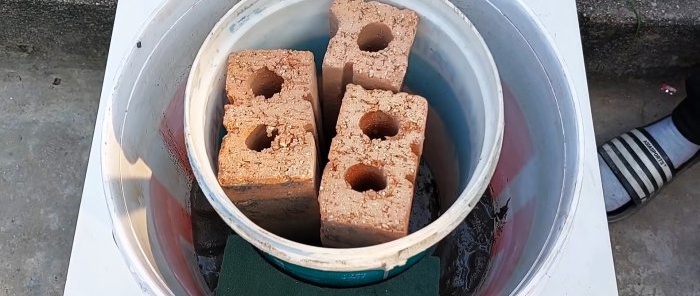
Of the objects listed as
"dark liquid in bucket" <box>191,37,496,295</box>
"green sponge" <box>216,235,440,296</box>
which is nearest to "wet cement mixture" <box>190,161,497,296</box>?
"dark liquid in bucket" <box>191,37,496,295</box>

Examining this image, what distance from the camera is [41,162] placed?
1.48 metres

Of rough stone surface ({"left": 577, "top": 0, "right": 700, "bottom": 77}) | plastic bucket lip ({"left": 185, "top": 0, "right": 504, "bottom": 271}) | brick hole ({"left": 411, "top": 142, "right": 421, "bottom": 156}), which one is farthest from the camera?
rough stone surface ({"left": 577, "top": 0, "right": 700, "bottom": 77})

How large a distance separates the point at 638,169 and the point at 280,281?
2.76ft

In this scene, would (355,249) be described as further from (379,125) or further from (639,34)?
(639,34)

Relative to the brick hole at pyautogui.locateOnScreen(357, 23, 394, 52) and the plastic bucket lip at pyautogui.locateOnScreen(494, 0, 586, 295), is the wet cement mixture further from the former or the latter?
the brick hole at pyautogui.locateOnScreen(357, 23, 394, 52)

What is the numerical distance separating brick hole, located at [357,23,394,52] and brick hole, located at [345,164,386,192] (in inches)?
7.9

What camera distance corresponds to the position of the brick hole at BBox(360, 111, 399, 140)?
899mm

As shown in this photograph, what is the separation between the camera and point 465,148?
1005 millimetres

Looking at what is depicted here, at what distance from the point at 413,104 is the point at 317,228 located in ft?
0.81

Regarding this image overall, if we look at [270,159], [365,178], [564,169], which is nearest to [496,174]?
[564,169]

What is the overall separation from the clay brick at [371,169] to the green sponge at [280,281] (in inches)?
3.0

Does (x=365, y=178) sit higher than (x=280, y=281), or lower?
higher

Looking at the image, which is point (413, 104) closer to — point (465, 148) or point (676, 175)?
point (465, 148)

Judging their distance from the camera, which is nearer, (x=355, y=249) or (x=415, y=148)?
(x=355, y=249)
